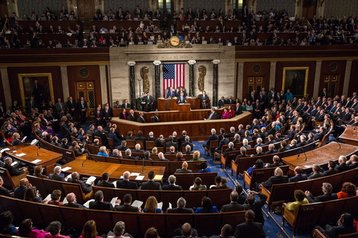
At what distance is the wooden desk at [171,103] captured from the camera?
1661cm

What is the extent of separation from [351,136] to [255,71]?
909 centimetres

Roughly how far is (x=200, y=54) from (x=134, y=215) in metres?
13.6

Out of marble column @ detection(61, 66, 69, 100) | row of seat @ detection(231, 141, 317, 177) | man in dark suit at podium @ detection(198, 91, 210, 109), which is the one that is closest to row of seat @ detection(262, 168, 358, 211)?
row of seat @ detection(231, 141, 317, 177)

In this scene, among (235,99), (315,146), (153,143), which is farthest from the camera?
(235,99)

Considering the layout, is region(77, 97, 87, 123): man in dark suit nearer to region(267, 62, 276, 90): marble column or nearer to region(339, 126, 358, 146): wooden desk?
region(267, 62, 276, 90): marble column

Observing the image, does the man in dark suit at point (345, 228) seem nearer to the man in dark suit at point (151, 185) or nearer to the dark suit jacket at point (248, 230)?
the dark suit jacket at point (248, 230)

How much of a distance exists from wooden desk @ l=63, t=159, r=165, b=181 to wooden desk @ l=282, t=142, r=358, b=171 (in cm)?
348

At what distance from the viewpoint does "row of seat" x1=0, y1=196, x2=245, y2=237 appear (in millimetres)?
5414

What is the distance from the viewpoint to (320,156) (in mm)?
8812

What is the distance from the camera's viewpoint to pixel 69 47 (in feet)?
55.3

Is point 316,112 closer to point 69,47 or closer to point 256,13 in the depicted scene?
point 256,13

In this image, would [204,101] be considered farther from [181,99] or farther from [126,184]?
[126,184]

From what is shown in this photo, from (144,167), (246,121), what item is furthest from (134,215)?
(246,121)

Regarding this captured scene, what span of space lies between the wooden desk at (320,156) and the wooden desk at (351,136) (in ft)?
3.03
